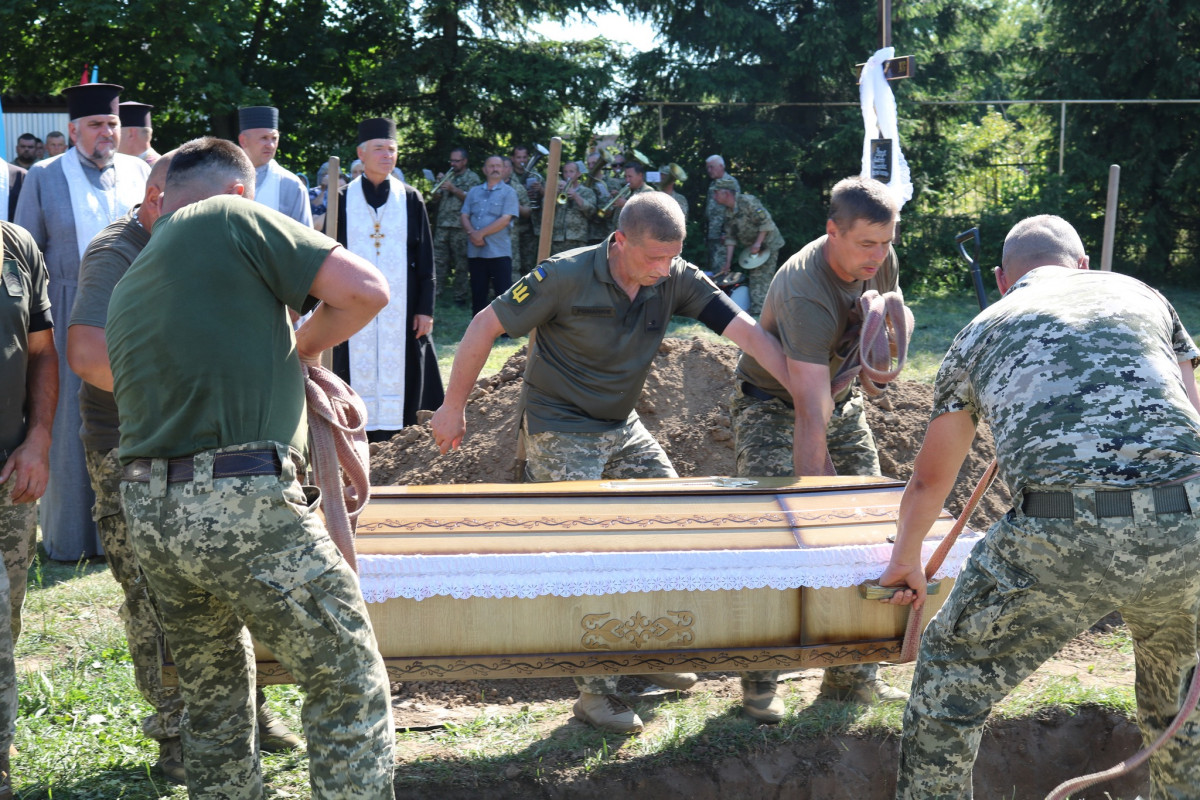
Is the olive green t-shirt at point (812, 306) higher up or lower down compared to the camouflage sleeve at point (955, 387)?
higher up

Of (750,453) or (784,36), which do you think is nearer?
(750,453)

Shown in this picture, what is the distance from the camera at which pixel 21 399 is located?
334 centimetres

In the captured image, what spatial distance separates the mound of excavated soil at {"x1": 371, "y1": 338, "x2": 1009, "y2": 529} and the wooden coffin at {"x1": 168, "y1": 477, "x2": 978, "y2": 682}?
2480 millimetres

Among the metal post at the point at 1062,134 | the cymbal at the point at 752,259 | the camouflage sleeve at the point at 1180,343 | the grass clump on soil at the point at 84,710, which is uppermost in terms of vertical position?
the metal post at the point at 1062,134

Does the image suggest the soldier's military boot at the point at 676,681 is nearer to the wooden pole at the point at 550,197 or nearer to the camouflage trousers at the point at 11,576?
the wooden pole at the point at 550,197

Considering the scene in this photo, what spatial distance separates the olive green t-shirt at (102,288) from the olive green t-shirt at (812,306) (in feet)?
7.30

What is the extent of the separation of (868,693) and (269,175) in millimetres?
4163

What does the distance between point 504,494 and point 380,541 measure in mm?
497

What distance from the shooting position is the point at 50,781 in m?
3.34

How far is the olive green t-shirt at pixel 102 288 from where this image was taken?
305 cm

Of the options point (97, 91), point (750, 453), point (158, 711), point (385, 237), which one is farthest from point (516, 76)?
point (158, 711)

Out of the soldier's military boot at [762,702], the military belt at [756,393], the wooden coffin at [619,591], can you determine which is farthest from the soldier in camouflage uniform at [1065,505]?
the military belt at [756,393]

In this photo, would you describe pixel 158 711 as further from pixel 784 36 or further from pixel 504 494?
pixel 784 36

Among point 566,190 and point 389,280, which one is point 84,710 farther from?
point 566,190
